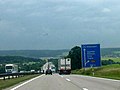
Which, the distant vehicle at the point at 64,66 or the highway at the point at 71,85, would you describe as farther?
the distant vehicle at the point at 64,66

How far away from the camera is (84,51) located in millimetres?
63188

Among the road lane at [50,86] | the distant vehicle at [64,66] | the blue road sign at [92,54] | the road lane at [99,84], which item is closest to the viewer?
the road lane at [99,84]

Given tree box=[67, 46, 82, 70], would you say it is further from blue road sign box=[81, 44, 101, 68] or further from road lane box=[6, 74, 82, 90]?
road lane box=[6, 74, 82, 90]

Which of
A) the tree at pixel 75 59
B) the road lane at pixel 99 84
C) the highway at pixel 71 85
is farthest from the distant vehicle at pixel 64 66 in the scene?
the tree at pixel 75 59

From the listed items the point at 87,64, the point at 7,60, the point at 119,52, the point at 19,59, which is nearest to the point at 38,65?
the point at 119,52

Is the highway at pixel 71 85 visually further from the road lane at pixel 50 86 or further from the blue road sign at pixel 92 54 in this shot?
the blue road sign at pixel 92 54

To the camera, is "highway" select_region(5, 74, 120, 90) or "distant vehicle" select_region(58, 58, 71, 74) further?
"distant vehicle" select_region(58, 58, 71, 74)

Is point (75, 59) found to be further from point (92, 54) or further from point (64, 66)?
point (92, 54)

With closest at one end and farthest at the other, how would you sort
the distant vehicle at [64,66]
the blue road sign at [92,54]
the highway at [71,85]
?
the highway at [71,85], the blue road sign at [92,54], the distant vehicle at [64,66]

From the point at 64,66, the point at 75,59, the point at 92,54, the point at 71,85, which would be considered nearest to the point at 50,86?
the point at 71,85

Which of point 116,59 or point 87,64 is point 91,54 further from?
point 116,59

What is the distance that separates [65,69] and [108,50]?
54762mm

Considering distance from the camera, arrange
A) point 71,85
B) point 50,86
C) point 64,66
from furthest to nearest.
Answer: point 64,66, point 71,85, point 50,86

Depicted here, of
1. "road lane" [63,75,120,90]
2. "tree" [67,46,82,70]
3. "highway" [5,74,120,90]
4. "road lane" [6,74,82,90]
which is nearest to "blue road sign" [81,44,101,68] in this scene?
"road lane" [63,75,120,90]
